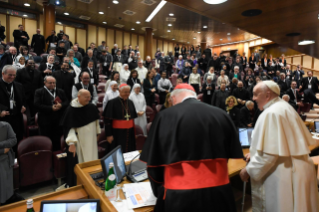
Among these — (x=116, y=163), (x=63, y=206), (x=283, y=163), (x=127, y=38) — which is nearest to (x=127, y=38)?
(x=127, y=38)

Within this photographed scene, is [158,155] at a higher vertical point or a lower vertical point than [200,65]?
lower

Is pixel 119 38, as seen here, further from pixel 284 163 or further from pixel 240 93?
pixel 284 163

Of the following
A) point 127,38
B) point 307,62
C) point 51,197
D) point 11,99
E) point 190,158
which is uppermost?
point 127,38

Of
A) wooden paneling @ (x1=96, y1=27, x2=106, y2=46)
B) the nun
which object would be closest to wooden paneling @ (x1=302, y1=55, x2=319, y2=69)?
wooden paneling @ (x1=96, y1=27, x2=106, y2=46)

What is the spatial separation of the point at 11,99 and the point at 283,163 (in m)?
4.37

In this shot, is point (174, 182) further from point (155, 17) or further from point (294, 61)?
point (294, 61)

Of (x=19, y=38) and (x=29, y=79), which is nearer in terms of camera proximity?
(x=29, y=79)

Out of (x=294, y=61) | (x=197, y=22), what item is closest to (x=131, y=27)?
(x=197, y=22)

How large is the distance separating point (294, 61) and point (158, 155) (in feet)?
64.1

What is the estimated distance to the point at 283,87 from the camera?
10.2 metres

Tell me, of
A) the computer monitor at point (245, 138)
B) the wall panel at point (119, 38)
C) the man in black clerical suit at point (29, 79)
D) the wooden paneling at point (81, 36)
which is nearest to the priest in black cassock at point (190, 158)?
the computer monitor at point (245, 138)

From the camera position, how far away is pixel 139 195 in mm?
1905

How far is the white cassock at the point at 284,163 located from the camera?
6.76ft

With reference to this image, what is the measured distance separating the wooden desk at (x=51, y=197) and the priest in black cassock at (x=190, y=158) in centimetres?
83
